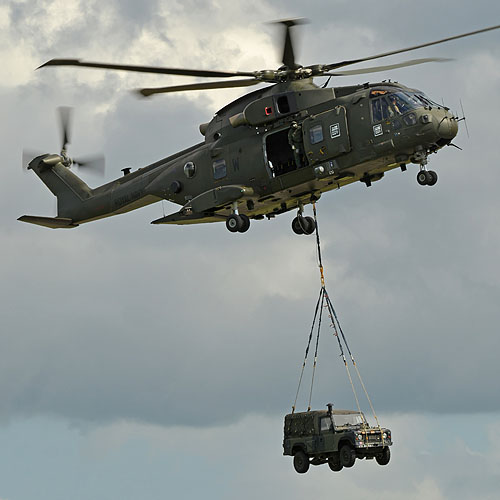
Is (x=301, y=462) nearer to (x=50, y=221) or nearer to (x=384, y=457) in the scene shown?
(x=384, y=457)

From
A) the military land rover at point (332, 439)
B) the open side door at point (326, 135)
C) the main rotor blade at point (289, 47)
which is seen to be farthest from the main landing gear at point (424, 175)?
the military land rover at point (332, 439)

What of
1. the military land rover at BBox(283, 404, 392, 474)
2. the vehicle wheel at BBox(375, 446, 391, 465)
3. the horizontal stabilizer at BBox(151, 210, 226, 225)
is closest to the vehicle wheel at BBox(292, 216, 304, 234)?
the horizontal stabilizer at BBox(151, 210, 226, 225)

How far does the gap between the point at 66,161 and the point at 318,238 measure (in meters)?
13.5

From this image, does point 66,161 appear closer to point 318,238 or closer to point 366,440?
point 318,238

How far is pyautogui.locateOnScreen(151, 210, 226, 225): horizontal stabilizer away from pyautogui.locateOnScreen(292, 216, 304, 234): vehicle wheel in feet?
8.25

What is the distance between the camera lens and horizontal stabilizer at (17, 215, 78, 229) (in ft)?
136

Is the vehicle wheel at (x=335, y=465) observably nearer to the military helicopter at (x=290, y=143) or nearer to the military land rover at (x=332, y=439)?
the military land rover at (x=332, y=439)

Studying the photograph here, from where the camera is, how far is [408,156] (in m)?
34.1

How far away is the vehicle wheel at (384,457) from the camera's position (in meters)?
33.5

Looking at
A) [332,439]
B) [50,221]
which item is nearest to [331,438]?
[332,439]

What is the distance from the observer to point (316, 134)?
35000mm

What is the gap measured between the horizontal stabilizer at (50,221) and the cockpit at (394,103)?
14.6 meters

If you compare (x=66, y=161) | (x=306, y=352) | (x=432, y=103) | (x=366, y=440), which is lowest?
(x=366, y=440)

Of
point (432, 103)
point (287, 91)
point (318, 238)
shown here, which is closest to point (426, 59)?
point (432, 103)
